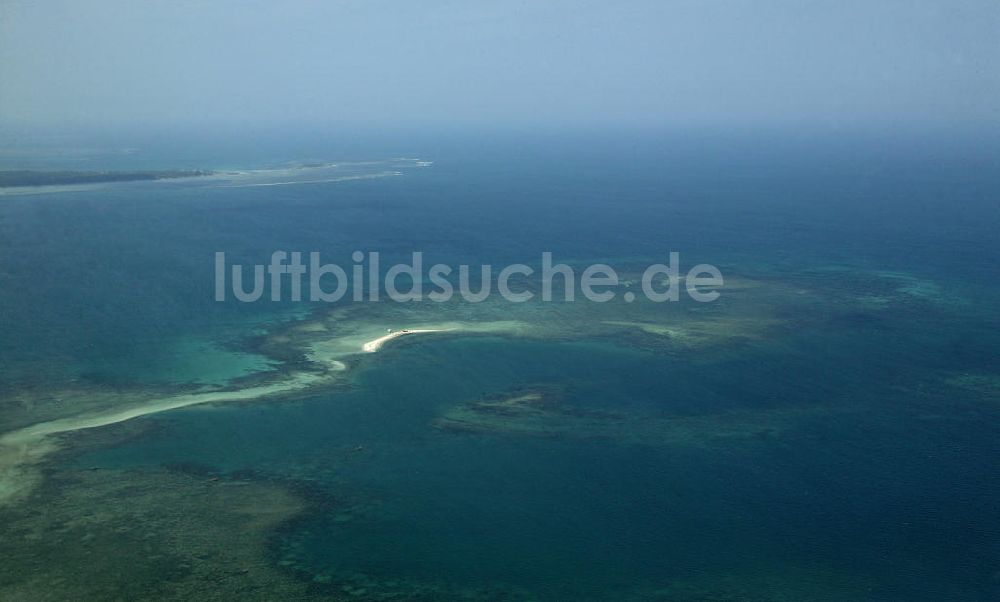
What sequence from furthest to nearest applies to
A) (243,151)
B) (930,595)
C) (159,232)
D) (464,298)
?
(243,151) < (159,232) < (464,298) < (930,595)

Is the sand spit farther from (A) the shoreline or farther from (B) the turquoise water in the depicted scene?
(B) the turquoise water

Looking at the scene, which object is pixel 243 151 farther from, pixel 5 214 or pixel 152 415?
pixel 152 415

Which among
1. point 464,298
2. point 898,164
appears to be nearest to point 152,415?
point 464,298

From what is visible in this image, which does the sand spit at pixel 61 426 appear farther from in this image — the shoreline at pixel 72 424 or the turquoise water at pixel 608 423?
the turquoise water at pixel 608 423

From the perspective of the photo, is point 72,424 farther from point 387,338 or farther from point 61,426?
point 387,338

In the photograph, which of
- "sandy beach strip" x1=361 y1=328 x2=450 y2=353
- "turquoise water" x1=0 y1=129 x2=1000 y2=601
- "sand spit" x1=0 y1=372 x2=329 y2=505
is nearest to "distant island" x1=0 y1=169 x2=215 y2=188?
"turquoise water" x1=0 y1=129 x2=1000 y2=601

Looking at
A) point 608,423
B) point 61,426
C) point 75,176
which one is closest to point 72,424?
point 61,426
